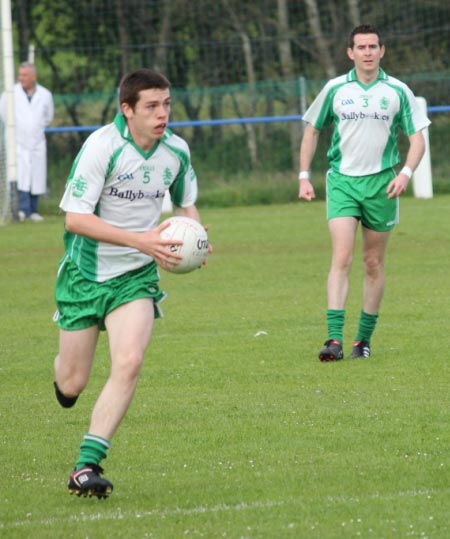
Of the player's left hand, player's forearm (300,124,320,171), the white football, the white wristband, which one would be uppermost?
the white football

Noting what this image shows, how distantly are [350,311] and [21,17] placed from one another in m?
21.7

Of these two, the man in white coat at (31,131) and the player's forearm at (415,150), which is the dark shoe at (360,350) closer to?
the player's forearm at (415,150)

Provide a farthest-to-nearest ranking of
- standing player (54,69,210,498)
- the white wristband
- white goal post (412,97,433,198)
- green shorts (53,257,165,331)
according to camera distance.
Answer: white goal post (412,97,433,198)
the white wristband
green shorts (53,257,165,331)
standing player (54,69,210,498)

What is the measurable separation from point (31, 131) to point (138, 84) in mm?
17355

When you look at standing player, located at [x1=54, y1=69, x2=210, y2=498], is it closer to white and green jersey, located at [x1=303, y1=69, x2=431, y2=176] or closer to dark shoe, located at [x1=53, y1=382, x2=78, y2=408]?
dark shoe, located at [x1=53, y1=382, x2=78, y2=408]

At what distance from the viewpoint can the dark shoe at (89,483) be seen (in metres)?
6.24

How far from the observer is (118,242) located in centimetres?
Result: 652

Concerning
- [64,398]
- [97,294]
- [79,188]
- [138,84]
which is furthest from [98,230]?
[64,398]

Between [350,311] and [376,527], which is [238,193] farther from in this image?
[376,527]

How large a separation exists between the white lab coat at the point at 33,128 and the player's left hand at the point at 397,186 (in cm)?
1414

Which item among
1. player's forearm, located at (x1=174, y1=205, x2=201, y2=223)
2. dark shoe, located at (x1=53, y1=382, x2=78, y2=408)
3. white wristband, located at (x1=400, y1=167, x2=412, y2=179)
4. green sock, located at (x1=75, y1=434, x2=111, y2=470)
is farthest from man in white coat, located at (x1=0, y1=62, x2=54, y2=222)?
green sock, located at (x1=75, y1=434, x2=111, y2=470)

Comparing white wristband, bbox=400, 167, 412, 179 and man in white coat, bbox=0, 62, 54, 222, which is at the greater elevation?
white wristband, bbox=400, 167, 412, 179

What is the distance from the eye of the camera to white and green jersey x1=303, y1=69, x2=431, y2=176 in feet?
34.1

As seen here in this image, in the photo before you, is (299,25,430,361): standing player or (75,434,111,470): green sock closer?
Answer: (75,434,111,470): green sock
